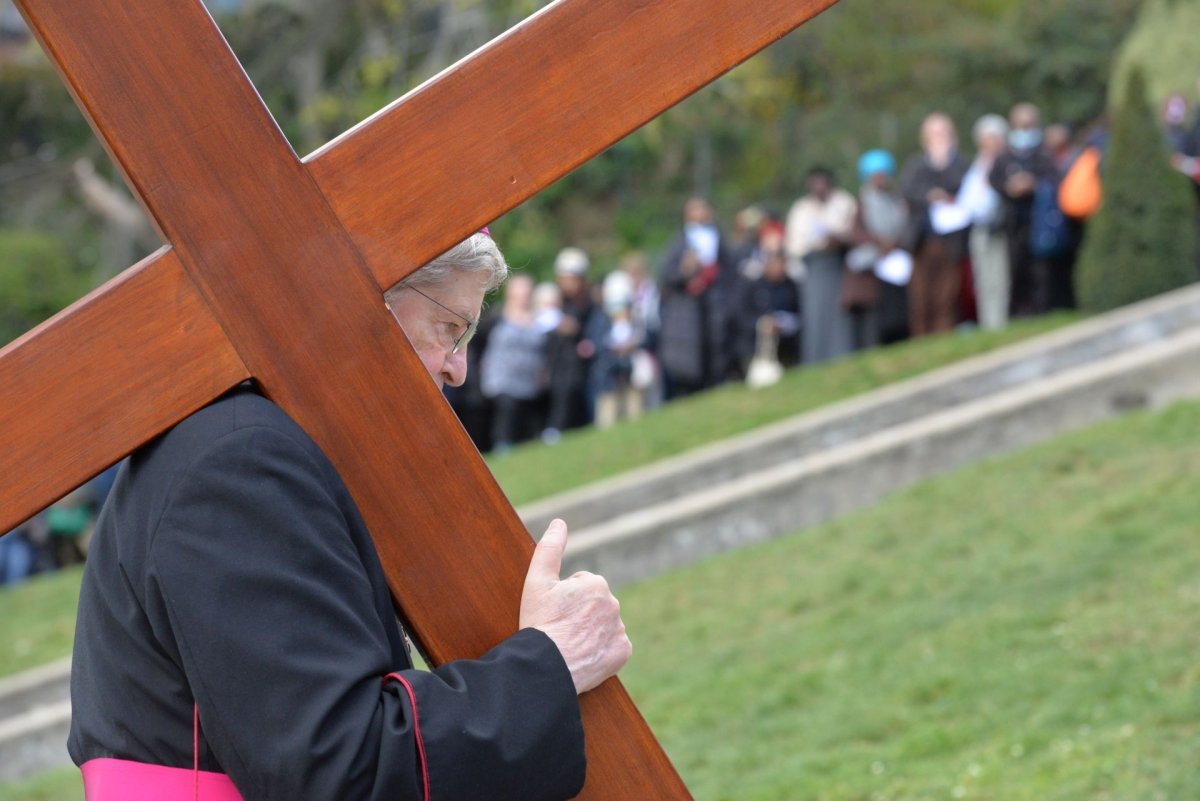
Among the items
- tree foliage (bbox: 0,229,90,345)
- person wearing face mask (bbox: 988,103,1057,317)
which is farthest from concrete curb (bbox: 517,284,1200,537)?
tree foliage (bbox: 0,229,90,345)

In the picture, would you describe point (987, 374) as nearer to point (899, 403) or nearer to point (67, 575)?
point (899, 403)

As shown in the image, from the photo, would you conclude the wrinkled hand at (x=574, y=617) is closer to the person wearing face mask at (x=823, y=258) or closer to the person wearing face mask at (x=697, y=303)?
the person wearing face mask at (x=823, y=258)

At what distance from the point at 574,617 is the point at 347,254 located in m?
0.64

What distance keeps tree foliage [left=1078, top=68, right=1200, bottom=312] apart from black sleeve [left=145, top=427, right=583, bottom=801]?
488 inches

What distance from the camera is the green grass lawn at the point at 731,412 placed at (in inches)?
554

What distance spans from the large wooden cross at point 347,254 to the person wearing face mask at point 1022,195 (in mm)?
12482

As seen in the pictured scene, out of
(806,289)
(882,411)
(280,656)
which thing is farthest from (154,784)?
(806,289)

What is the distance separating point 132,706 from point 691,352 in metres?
14.7

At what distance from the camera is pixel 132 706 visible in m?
2.37

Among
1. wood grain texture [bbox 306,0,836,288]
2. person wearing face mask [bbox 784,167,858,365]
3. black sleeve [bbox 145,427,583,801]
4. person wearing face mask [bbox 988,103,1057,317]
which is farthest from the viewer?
person wearing face mask [bbox 784,167,858,365]

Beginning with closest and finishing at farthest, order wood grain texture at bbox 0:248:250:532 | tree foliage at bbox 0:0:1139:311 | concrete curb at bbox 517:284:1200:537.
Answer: wood grain texture at bbox 0:248:250:532, concrete curb at bbox 517:284:1200:537, tree foliage at bbox 0:0:1139:311

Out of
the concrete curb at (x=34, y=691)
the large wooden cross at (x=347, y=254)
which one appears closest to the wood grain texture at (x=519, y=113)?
the large wooden cross at (x=347, y=254)

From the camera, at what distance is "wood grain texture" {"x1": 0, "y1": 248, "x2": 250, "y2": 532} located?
230 centimetres

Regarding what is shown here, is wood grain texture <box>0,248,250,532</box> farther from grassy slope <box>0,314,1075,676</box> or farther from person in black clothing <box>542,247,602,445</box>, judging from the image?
person in black clothing <box>542,247,602,445</box>
